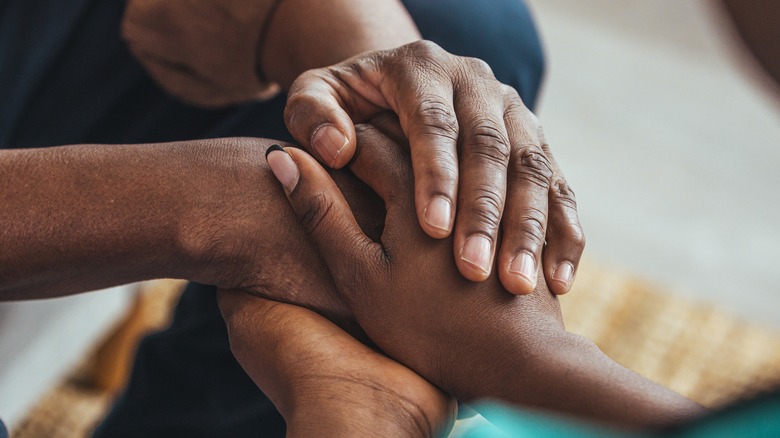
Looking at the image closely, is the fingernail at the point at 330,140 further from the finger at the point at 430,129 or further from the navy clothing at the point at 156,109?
the navy clothing at the point at 156,109

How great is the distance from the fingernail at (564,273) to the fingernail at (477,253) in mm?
85

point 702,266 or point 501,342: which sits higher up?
point 501,342

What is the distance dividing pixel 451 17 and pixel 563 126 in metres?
1.34

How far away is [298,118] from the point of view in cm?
75

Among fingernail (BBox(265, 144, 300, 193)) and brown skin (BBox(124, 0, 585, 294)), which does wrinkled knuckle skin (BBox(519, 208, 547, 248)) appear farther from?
fingernail (BBox(265, 144, 300, 193))

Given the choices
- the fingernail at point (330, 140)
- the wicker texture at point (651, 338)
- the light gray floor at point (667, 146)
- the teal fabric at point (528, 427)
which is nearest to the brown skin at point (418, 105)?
the fingernail at point (330, 140)

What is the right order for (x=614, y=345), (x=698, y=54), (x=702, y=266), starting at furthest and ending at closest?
(x=698, y=54) → (x=702, y=266) → (x=614, y=345)

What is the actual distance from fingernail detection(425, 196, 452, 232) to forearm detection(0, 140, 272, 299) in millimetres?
183

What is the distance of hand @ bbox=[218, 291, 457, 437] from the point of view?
60cm

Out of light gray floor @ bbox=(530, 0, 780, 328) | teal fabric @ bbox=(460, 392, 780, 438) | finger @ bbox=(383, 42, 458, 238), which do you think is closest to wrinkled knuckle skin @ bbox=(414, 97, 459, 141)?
finger @ bbox=(383, 42, 458, 238)

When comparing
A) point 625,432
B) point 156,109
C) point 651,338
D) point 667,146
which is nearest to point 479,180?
point 625,432

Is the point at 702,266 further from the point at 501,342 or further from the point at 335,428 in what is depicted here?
the point at 335,428

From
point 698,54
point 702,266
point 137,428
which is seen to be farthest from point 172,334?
point 698,54

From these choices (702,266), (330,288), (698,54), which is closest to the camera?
(330,288)
